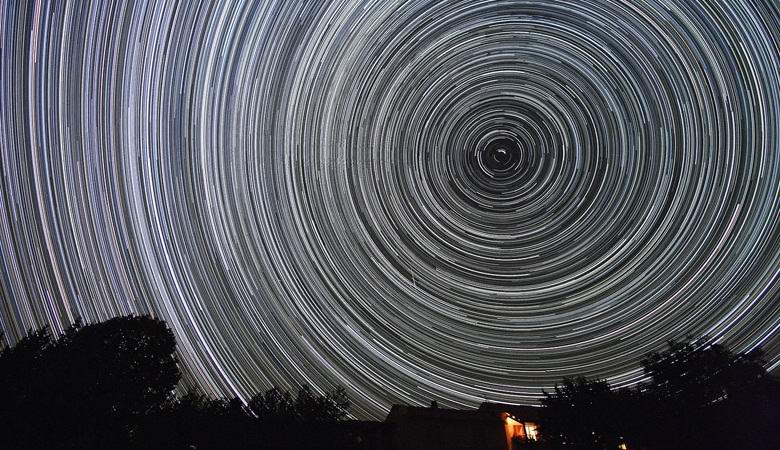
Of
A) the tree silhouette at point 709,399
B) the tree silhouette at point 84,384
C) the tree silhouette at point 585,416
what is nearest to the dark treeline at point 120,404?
the tree silhouette at point 84,384

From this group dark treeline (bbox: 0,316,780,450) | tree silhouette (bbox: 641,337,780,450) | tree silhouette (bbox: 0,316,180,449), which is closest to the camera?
tree silhouette (bbox: 0,316,180,449)

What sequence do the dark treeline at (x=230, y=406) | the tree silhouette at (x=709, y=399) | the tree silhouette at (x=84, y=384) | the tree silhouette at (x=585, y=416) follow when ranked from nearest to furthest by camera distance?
the tree silhouette at (x=84, y=384)
the dark treeline at (x=230, y=406)
the tree silhouette at (x=709, y=399)
the tree silhouette at (x=585, y=416)

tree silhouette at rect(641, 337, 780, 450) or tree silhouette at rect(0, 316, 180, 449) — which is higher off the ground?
tree silhouette at rect(641, 337, 780, 450)

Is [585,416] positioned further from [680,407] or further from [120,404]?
[120,404]

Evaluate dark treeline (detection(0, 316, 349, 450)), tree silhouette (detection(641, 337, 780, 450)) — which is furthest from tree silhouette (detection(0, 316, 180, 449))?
tree silhouette (detection(641, 337, 780, 450))

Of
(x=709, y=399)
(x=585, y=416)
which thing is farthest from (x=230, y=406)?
(x=709, y=399)

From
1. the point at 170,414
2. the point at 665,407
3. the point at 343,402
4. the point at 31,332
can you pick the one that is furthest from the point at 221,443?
the point at 665,407

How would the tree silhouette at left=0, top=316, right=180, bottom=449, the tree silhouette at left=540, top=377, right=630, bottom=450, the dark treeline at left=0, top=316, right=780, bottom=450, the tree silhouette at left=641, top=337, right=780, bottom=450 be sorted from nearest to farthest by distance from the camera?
the tree silhouette at left=0, top=316, right=180, bottom=449 < the dark treeline at left=0, top=316, right=780, bottom=450 < the tree silhouette at left=641, top=337, right=780, bottom=450 < the tree silhouette at left=540, top=377, right=630, bottom=450

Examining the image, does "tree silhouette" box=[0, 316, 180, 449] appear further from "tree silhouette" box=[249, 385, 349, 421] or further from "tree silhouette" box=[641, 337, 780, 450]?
"tree silhouette" box=[641, 337, 780, 450]

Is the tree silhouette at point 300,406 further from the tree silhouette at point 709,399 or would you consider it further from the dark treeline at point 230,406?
the tree silhouette at point 709,399
